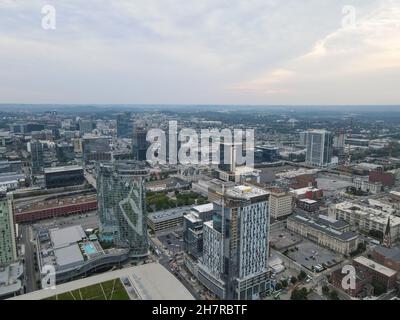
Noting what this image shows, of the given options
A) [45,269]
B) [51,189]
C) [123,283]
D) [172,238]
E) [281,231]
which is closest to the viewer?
[123,283]

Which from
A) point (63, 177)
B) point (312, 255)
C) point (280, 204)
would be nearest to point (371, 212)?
point (280, 204)

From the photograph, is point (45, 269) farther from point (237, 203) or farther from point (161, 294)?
point (237, 203)

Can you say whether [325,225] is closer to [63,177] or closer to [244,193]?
[244,193]

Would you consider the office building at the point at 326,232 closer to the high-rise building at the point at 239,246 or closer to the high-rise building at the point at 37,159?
the high-rise building at the point at 239,246

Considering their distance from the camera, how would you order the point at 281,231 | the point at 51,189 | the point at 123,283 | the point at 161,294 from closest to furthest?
the point at 161,294 → the point at 123,283 → the point at 281,231 → the point at 51,189

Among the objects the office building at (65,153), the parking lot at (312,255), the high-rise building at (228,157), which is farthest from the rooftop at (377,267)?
the office building at (65,153)
